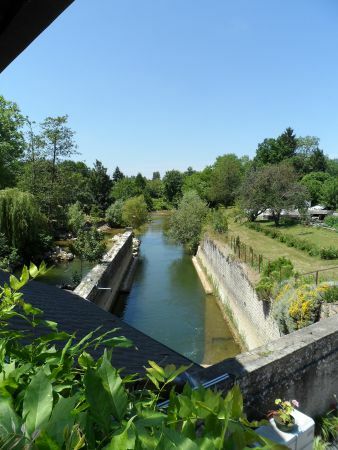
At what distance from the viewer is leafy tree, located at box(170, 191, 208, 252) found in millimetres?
29219

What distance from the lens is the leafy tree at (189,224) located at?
2922 cm

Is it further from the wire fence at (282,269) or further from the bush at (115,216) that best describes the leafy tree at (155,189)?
the wire fence at (282,269)

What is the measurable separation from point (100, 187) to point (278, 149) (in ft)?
120

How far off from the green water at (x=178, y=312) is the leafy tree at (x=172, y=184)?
44.9 metres

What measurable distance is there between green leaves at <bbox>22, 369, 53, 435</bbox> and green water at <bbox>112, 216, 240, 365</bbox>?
12.5 m

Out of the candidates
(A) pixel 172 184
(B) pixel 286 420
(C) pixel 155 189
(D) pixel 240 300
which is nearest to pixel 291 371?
(B) pixel 286 420

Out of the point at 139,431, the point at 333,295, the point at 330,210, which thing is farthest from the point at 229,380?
the point at 330,210

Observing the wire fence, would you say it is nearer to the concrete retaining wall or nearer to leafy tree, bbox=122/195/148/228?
the concrete retaining wall

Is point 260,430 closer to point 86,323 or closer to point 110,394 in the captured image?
point 110,394

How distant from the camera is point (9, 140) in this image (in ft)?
93.6

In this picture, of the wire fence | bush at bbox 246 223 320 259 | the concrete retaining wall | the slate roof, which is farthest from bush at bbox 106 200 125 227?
the slate roof

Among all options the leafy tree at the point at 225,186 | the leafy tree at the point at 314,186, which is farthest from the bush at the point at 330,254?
the leafy tree at the point at 225,186

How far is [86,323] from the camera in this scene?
5.11 meters

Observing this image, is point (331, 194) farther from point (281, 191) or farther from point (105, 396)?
point (105, 396)
